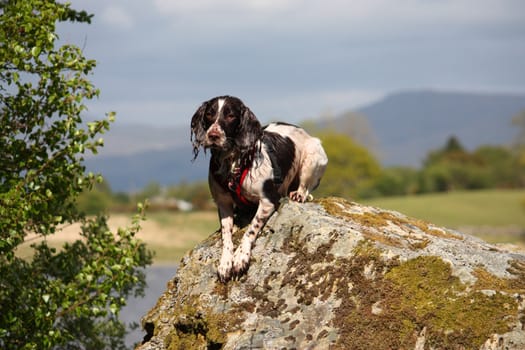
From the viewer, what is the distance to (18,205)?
880 cm

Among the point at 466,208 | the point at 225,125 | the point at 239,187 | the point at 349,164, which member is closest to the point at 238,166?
the point at 239,187

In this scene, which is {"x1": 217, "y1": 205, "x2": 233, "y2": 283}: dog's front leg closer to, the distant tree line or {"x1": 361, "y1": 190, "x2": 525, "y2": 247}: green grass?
the distant tree line

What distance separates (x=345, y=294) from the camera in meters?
7.13

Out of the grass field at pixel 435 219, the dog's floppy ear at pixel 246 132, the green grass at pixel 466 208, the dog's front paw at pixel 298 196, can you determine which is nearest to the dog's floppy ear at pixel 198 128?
the dog's floppy ear at pixel 246 132

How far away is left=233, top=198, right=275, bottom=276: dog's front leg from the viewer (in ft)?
25.8

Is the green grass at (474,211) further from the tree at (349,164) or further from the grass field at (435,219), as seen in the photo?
the tree at (349,164)

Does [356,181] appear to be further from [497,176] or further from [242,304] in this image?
[242,304]

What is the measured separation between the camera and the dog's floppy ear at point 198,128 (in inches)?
317

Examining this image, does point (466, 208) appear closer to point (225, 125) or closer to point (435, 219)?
point (435, 219)

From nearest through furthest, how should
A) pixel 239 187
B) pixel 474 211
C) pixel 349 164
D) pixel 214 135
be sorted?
pixel 214 135, pixel 239 187, pixel 349 164, pixel 474 211

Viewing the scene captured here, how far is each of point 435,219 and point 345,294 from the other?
8663cm

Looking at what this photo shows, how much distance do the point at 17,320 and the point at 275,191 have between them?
3.92 m

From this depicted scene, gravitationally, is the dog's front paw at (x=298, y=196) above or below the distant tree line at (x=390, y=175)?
above

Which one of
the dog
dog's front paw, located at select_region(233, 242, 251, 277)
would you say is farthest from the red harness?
dog's front paw, located at select_region(233, 242, 251, 277)
